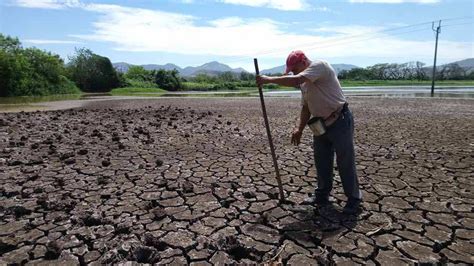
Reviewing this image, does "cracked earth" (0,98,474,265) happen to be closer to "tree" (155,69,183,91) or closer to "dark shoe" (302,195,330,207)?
"dark shoe" (302,195,330,207)

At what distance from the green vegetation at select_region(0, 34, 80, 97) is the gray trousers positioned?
42798 millimetres

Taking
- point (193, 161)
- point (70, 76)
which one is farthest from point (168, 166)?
point (70, 76)

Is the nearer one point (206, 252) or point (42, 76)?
point (206, 252)

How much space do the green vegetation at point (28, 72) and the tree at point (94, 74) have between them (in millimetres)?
6160

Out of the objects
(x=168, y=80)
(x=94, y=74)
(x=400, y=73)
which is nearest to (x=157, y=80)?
(x=168, y=80)

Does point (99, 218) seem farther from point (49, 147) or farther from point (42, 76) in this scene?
point (42, 76)

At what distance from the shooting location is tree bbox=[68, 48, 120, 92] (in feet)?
175

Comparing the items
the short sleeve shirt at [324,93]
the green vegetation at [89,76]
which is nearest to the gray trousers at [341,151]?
the short sleeve shirt at [324,93]

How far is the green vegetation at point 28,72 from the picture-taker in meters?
37.9

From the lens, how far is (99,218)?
3615 millimetres

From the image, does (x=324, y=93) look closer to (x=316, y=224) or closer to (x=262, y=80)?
(x=262, y=80)

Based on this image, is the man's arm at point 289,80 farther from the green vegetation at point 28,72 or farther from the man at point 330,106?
the green vegetation at point 28,72

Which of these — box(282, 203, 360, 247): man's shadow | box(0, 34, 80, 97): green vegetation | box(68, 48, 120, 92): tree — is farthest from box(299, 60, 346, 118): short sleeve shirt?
box(68, 48, 120, 92): tree

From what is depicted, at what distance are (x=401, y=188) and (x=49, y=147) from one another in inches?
268
